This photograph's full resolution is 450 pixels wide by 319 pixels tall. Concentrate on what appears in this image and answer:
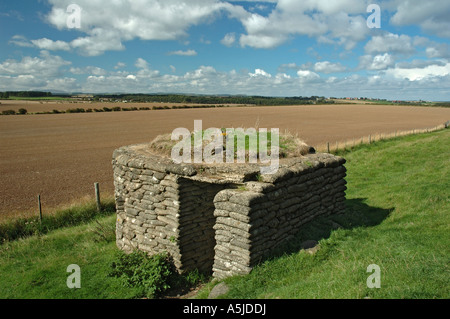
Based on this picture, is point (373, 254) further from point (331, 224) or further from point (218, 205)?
point (218, 205)

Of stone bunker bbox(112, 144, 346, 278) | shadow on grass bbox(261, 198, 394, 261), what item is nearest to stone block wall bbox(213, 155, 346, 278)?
stone bunker bbox(112, 144, 346, 278)

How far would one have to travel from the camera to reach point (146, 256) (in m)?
7.82

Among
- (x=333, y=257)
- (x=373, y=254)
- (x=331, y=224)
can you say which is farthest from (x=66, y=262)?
(x=373, y=254)

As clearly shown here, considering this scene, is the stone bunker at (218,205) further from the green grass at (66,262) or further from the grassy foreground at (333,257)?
the green grass at (66,262)

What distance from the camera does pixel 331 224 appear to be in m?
7.82

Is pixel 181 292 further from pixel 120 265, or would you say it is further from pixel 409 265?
pixel 409 265

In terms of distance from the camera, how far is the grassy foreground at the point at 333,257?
16.4 feet

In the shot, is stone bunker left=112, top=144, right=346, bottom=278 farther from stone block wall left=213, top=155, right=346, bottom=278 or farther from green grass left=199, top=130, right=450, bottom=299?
green grass left=199, top=130, right=450, bottom=299

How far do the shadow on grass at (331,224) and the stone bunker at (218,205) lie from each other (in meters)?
0.16

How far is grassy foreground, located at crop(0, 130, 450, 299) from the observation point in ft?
16.4

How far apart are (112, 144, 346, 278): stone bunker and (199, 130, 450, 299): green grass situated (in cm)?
47

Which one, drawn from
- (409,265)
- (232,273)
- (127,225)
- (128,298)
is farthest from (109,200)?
(409,265)

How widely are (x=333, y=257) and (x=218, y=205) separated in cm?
248
